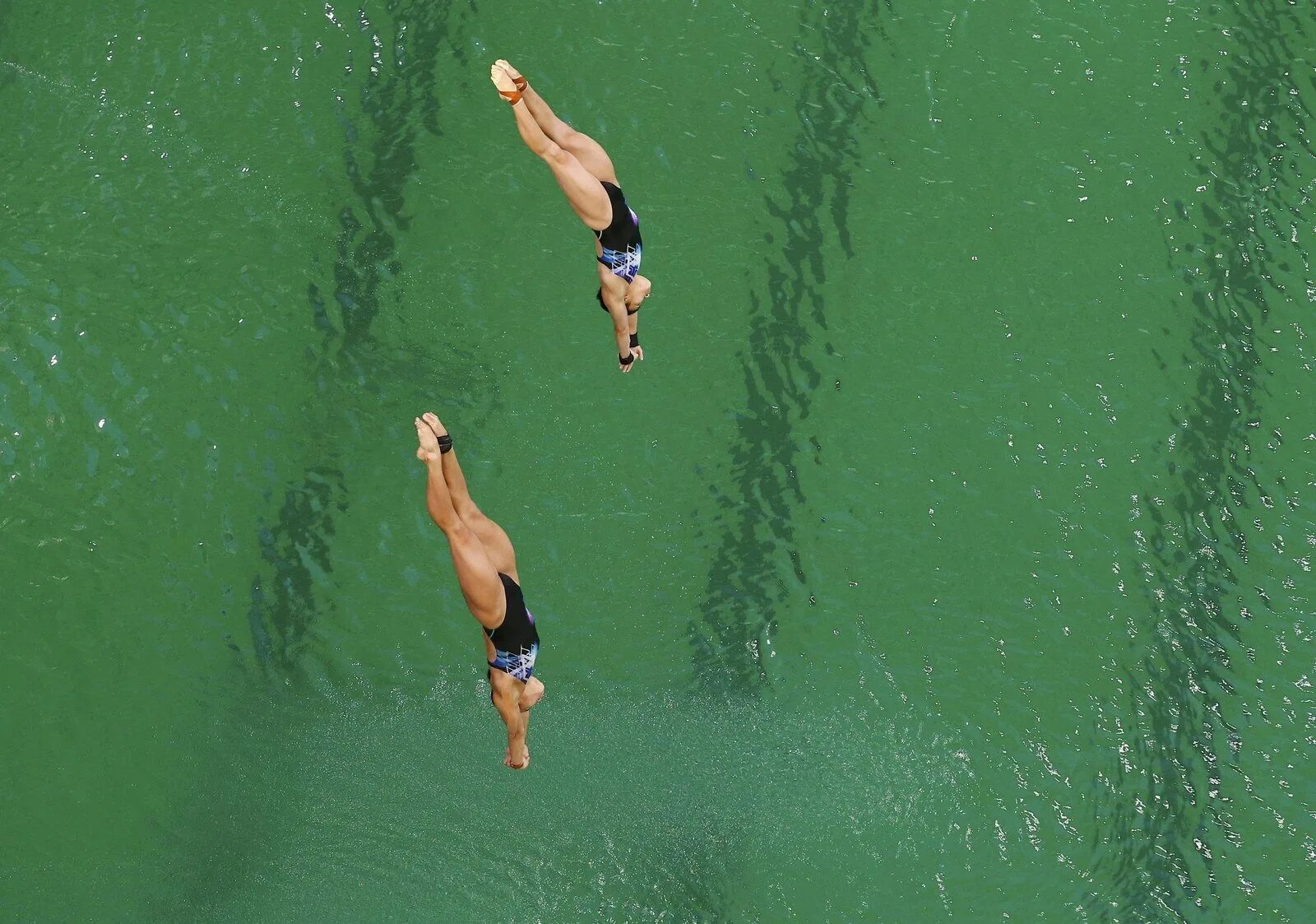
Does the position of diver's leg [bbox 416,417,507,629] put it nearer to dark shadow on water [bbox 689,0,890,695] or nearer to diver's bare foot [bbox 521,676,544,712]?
diver's bare foot [bbox 521,676,544,712]

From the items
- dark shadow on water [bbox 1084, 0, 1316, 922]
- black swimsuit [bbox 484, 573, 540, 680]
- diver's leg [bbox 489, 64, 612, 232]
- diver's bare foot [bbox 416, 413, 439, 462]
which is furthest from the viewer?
dark shadow on water [bbox 1084, 0, 1316, 922]

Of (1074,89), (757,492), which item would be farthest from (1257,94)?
(757,492)

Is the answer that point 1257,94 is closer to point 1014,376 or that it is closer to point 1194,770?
point 1014,376

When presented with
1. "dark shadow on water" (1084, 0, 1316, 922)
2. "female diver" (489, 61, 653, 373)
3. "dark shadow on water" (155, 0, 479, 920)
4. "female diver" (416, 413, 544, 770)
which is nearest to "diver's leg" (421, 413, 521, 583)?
"female diver" (416, 413, 544, 770)

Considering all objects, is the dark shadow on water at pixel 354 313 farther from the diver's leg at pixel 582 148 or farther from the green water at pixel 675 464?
the diver's leg at pixel 582 148

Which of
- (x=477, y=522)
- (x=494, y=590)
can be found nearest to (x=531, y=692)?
(x=494, y=590)
